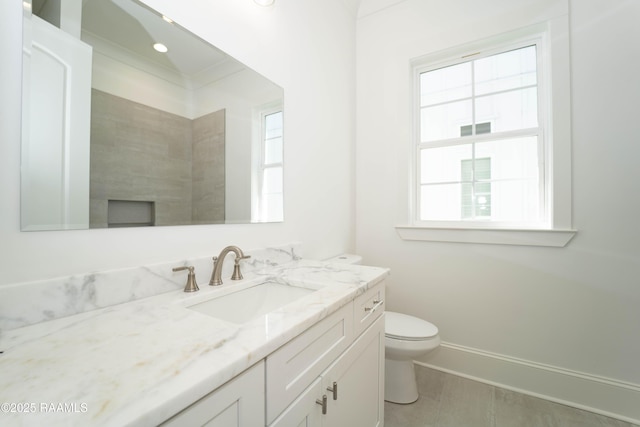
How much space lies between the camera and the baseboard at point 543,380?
4.82 ft

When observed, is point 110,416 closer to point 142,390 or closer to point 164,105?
point 142,390

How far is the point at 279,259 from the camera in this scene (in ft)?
4.66

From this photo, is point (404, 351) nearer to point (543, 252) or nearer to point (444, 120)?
point (543, 252)

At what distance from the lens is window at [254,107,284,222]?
140cm

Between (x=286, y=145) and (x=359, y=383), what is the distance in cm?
125

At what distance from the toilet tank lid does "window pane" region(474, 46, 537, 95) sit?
173 cm

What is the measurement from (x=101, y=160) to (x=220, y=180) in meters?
0.44

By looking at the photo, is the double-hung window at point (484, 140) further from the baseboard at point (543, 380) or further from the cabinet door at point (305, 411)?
the cabinet door at point (305, 411)

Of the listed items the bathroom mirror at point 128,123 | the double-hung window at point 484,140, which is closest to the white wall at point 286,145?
the bathroom mirror at point 128,123

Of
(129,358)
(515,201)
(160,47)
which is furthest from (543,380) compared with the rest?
(160,47)

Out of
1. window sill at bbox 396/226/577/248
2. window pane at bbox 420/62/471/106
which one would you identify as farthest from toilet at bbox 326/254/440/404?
window pane at bbox 420/62/471/106

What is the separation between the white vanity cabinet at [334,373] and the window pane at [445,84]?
5.47 feet

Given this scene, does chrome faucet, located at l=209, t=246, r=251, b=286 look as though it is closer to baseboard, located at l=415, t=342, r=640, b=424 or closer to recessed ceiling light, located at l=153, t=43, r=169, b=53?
recessed ceiling light, located at l=153, t=43, r=169, b=53

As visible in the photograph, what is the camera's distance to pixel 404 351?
1.50 meters
